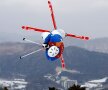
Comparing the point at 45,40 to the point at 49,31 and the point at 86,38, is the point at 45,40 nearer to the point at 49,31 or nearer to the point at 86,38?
the point at 49,31

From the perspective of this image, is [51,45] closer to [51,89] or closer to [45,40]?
[45,40]

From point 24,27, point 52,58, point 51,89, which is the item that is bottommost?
point 51,89

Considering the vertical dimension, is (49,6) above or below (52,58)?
above

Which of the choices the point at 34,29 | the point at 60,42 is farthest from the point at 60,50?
the point at 34,29

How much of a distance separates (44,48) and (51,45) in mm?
921

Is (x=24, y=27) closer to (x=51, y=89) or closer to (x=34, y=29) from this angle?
(x=34, y=29)

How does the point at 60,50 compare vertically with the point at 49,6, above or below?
below

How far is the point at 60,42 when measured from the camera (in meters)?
52.9

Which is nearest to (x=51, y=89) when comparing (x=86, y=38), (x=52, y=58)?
(x=52, y=58)

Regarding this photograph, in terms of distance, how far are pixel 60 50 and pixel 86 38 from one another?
3.44 metres

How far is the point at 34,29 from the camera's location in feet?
165

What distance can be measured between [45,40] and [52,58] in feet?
7.39

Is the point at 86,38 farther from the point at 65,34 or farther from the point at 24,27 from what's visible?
the point at 24,27

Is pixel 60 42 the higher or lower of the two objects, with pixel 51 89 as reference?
higher
